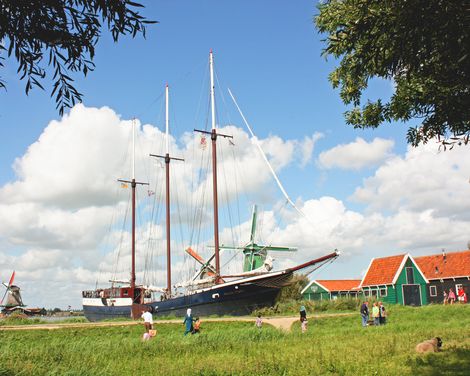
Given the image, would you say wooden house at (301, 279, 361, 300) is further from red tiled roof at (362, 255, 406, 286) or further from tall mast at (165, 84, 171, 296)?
tall mast at (165, 84, 171, 296)

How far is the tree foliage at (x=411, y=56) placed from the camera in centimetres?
702

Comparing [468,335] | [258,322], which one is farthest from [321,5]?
[258,322]

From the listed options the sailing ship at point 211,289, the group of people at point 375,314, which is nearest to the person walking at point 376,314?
the group of people at point 375,314

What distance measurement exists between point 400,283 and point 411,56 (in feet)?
153

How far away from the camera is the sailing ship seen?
133 feet

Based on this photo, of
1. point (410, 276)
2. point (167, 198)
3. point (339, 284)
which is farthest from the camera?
point (339, 284)

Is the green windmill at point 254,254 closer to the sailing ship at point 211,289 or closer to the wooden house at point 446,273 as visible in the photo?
the sailing ship at point 211,289

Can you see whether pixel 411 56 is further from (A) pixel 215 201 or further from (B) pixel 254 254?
(B) pixel 254 254

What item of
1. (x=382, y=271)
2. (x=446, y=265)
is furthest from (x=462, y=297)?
(x=382, y=271)

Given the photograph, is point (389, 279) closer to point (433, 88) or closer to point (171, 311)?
point (171, 311)

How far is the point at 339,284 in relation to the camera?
65.6 metres

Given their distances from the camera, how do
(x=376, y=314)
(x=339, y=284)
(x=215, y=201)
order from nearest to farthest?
(x=376, y=314) → (x=215, y=201) → (x=339, y=284)

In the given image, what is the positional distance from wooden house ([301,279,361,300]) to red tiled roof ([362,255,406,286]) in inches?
355

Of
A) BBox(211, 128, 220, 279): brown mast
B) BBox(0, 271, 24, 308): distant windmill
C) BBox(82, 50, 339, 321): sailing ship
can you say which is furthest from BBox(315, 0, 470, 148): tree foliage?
BBox(0, 271, 24, 308): distant windmill
